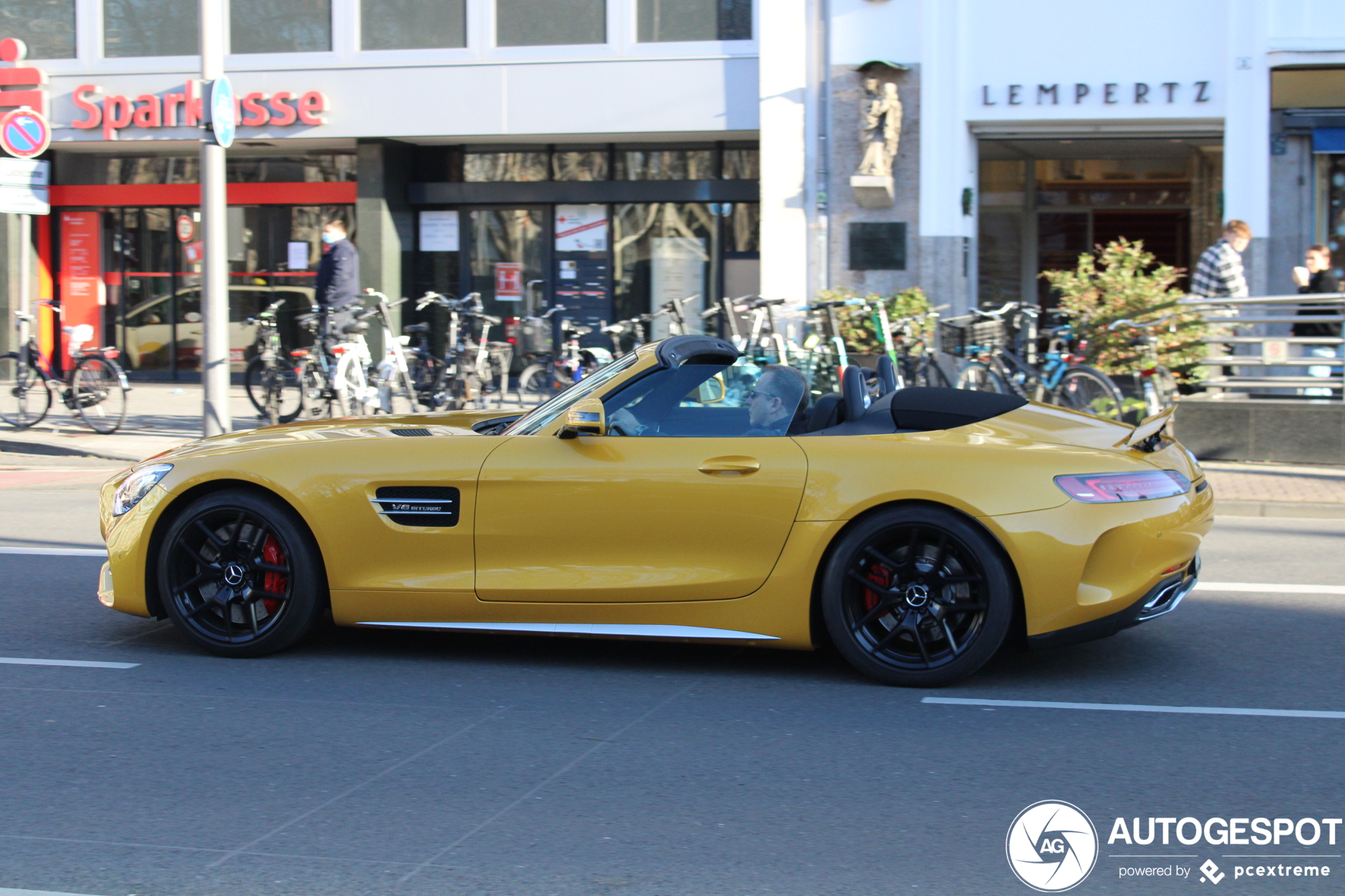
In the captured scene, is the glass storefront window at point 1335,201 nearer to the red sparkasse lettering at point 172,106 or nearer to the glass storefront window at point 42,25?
the red sparkasse lettering at point 172,106

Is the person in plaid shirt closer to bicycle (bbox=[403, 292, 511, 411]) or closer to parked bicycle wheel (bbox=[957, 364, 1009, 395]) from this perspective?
parked bicycle wheel (bbox=[957, 364, 1009, 395])

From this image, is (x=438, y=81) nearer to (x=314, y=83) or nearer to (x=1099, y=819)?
(x=314, y=83)

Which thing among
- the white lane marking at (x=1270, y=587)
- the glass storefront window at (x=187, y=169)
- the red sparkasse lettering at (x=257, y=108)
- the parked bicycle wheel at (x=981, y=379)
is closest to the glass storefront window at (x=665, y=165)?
the glass storefront window at (x=187, y=169)

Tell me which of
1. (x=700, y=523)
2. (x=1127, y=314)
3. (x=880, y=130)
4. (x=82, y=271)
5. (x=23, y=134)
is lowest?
(x=700, y=523)

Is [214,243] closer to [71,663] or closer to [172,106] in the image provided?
[172,106]

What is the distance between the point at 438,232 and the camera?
1875 centimetres

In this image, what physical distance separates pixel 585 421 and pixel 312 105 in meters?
13.6

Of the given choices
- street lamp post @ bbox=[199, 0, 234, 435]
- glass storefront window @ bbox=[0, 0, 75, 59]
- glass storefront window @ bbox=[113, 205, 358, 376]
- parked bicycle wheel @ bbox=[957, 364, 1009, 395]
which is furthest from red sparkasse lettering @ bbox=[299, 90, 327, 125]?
parked bicycle wheel @ bbox=[957, 364, 1009, 395]

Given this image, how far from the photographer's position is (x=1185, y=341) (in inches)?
466

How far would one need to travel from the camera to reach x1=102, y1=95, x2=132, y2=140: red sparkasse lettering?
58.6 feet

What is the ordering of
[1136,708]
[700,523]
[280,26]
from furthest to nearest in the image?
1. [280,26]
2. [700,523]
3. [1136,708]

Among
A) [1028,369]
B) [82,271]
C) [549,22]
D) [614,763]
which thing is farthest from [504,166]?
[614,763]

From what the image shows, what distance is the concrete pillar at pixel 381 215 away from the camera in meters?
17.8

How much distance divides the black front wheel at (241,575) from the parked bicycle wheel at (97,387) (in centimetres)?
906
